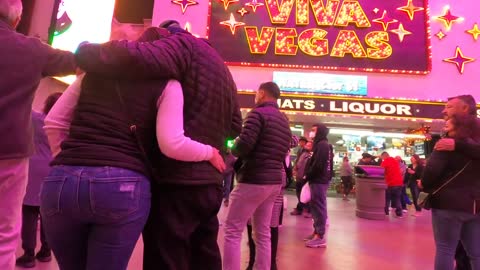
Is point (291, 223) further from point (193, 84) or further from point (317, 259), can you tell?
point (193, 84)

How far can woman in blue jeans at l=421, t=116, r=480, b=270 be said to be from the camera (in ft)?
8.30

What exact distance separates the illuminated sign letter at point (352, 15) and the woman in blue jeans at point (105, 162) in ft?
33.6

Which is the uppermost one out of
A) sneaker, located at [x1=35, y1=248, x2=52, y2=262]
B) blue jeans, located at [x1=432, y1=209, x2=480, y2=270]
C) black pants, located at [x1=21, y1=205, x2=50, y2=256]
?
blue jeans, located at [x1=432, y1=209, x2=480, y2=270]

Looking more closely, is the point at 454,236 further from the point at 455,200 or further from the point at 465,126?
the point at 465,126

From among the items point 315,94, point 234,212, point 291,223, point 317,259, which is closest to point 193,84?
point 234,212

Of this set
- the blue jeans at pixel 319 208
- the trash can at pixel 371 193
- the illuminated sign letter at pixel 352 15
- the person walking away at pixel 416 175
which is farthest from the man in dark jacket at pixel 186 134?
the illuminated sign letter at pixel 352 15

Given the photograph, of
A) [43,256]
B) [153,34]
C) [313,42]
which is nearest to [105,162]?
[153,34]

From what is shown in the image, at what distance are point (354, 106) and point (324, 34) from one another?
2479mm

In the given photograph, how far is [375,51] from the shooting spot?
10328 mm

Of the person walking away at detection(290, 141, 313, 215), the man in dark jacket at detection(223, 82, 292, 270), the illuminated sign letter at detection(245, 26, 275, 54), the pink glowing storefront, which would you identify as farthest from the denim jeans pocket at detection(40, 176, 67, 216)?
the illuminated sign letter at detection(245, 26, 275, 54)

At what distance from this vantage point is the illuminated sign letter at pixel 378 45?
1030cm

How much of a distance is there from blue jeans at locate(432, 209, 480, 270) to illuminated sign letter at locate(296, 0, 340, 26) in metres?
8.94

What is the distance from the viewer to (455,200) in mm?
2531

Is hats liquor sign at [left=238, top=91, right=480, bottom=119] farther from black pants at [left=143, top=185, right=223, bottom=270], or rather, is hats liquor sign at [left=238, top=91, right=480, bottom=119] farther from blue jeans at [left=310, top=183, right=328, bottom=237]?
black pants at [left=143, top=185, right=223, bottom=270]
